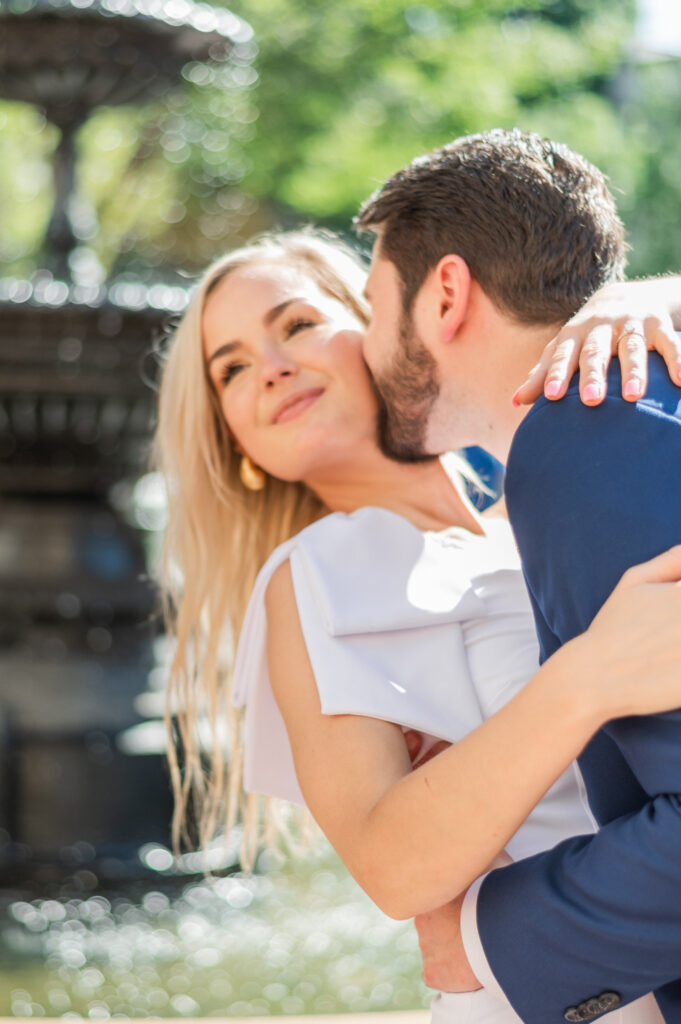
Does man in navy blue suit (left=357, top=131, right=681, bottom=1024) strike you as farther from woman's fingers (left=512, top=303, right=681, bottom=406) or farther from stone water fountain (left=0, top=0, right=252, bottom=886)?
stone water fountain (left=0, top=0, right=252, bottom=886)

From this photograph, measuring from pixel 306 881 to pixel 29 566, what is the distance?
6.37 feet

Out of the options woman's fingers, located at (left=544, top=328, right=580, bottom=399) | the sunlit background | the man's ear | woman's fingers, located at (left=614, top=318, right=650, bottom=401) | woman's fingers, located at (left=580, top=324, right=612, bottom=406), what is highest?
woman's fingers, located at (left=614, top=318, right=650, bottom=401)

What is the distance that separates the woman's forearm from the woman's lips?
45.6 inches

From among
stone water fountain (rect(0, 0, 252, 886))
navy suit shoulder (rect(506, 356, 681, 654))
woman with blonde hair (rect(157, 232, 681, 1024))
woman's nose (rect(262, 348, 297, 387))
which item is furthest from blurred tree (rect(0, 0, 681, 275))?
navy suit shoulder (rect(506, 356, 681, 654))

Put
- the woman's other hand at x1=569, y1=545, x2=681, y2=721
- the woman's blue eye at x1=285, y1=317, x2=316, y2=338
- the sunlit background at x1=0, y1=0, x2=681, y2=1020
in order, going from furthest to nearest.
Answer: the sunlit background at x1=0, y1=0, x2=681, y2=1020
the woman's blue eye at x1=285, y1=317, x2=316, y2=338
the woman's other hand at x1=569, y1=545, x2=681, y2=721

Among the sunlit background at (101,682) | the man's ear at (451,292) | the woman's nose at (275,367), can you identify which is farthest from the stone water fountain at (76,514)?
the man's ear at (451,292)

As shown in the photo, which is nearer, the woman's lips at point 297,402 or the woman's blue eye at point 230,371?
the woman's lips at point 297,402

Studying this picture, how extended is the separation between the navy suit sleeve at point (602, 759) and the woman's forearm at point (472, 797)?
8 cm

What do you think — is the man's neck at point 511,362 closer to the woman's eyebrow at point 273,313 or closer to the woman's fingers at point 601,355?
the woman's fingers at point 601,355

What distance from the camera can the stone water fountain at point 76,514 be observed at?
5359 mm

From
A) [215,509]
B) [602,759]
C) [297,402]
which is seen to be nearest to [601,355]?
[602,759]

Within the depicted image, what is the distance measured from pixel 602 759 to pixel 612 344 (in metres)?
0.57

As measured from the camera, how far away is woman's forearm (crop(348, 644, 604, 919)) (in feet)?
4.99

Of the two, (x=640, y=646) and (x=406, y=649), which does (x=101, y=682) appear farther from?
(x=640, y=646)
